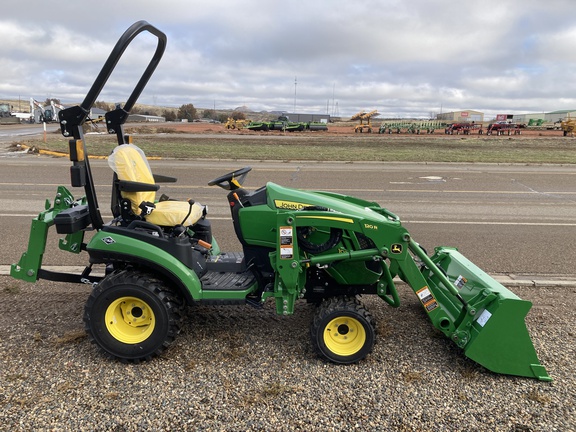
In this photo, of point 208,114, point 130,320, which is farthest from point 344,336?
point 208,114

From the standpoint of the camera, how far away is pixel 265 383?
115 inches

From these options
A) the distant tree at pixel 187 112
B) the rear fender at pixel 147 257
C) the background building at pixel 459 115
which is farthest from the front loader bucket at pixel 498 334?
the background building at pixel 459 115

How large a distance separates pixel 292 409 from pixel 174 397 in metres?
0.73

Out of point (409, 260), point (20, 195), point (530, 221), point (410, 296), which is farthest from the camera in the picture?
point (20, 195)

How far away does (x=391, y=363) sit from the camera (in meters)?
3.16

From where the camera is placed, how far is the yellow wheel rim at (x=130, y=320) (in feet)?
10.3

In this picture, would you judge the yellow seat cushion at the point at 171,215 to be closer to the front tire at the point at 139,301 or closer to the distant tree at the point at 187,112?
the front tire at the point at 139,301

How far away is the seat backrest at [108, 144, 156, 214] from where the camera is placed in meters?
3.36

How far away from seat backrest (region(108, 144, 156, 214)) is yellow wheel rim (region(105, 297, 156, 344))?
70 cm

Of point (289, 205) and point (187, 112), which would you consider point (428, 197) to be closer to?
point (289, 205)

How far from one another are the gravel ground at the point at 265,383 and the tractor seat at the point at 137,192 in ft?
3.00

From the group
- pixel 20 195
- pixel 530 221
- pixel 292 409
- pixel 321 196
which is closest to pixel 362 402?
pixel 292 409

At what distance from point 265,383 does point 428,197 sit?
752 centimetres

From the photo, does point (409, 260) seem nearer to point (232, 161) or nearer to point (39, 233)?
point (39, 233)
